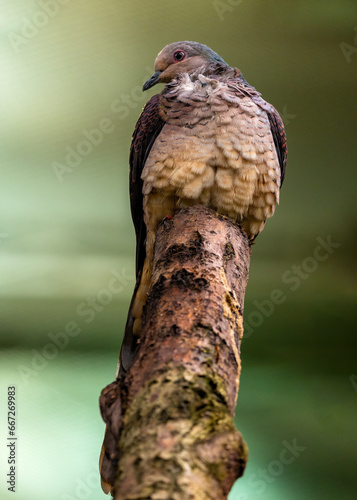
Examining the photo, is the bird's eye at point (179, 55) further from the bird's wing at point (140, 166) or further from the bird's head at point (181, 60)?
the bird's wing at point (140, 166)

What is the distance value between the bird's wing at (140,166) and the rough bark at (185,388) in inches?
24.9

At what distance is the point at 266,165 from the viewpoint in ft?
7.17

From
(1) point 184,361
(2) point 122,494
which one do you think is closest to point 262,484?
(1) point 184,361

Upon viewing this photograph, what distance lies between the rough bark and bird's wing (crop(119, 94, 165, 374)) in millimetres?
633

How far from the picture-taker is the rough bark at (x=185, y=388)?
0.90m

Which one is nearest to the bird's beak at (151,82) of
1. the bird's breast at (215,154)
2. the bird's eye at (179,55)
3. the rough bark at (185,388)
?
the bird's eye at (179,55)

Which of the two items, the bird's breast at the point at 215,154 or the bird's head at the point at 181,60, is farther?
the bird's head at the point at 181,60

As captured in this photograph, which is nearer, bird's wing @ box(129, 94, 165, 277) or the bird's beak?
bird's wing @ box(129, 94, 165, 277)

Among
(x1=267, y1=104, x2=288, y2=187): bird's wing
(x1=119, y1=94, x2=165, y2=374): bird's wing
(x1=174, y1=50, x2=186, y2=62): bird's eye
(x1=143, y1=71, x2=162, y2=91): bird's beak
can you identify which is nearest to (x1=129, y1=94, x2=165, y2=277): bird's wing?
(x1=119, y1=94, x2=165, y2=374): bird's wing

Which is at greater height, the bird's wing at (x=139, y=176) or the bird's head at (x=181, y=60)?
the bird's head at (x=181, y=60)

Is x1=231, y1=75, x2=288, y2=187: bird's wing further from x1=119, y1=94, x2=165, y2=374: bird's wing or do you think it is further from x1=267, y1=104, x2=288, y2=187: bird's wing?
x1=119, y1=94, x2=165, y2=374: bird's wing

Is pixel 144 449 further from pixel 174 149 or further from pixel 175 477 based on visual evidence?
pixel 174 149

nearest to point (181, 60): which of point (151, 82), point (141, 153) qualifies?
point (151, 82)

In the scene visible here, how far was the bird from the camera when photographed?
2.09 metres
